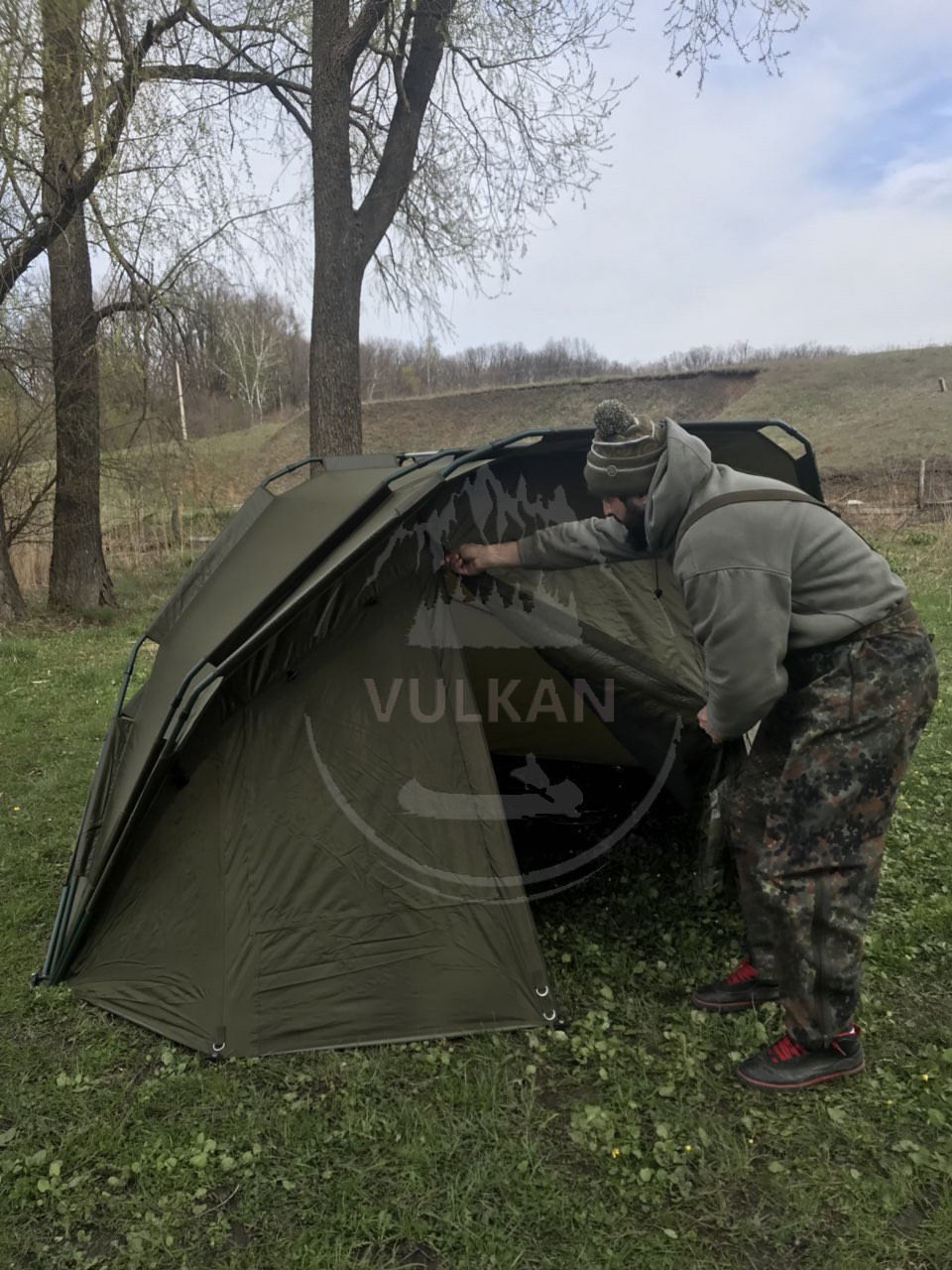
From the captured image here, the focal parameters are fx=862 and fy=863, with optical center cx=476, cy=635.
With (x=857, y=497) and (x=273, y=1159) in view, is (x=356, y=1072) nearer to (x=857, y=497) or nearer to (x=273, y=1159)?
(x=273, y=1159)

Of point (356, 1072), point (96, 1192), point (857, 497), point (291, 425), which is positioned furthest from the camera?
point (291, 425)

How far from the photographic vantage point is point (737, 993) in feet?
9.91

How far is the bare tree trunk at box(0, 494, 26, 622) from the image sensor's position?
31.4 feet

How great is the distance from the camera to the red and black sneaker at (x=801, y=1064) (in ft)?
8.54

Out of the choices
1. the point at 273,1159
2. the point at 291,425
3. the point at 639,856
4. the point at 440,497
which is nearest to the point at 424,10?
the point at 440,497

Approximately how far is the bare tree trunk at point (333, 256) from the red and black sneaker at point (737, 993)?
6209mm

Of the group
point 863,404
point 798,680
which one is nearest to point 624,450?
point 798,680

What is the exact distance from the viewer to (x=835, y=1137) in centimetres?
242

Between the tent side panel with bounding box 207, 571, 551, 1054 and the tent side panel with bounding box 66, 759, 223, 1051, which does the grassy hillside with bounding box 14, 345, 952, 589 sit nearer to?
the tent side panel with bounding box 66, 759, 223, 1051

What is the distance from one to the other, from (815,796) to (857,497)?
742 inches

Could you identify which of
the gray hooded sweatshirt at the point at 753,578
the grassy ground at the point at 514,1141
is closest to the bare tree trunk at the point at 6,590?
the grassy ground at the point at 514,1141

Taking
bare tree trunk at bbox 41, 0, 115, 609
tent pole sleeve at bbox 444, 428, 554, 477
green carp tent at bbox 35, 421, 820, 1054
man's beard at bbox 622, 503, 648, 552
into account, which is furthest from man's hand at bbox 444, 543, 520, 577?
bare tree trunk at bbox 41, 0, 115, 609

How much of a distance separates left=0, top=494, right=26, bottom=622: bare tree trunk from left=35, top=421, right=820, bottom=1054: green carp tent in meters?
7.43

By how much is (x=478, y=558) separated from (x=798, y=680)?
1118 millimetres
